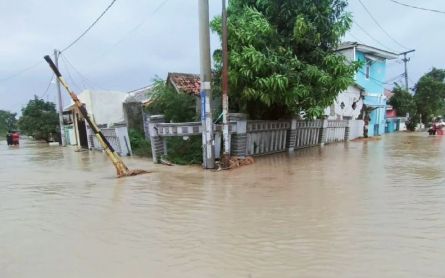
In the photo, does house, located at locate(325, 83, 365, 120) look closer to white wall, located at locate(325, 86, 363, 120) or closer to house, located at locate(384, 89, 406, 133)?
white wall, located at locate(325, 86, 363, 120)

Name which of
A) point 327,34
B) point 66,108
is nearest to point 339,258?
point 327,34

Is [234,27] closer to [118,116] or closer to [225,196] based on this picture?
[225,196]

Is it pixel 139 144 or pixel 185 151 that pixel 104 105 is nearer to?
pixel 139 144

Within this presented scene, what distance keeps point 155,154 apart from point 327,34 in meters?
6.63

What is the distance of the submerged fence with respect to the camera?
39.5ft

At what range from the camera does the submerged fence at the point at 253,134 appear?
1205 cm

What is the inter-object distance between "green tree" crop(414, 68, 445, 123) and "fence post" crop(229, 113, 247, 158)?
29.4 meters

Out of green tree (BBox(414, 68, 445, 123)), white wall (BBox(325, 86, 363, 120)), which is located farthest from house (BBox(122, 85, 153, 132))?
green tree (BBox(414, 68, 445, 123))

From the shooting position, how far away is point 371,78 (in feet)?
95.1

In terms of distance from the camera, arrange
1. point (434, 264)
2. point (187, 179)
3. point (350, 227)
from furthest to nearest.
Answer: point (187, 179) < point (350, 227) < point (434, 264)

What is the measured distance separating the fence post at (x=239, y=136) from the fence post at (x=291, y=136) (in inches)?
132

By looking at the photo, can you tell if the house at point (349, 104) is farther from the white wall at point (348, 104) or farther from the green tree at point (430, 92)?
the green tree at point (430, 92)

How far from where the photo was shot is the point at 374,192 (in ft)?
24.3

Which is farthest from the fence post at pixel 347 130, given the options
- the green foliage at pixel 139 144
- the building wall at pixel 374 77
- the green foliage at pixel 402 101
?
the green foliage at pixel 402 101
